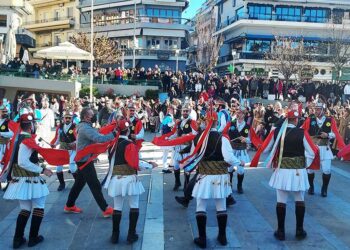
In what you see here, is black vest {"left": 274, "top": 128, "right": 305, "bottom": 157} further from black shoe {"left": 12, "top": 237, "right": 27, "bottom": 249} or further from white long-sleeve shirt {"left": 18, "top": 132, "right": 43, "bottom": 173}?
black shoe {"left": 12, "top": 237, "right": 27, "bottom": 249}

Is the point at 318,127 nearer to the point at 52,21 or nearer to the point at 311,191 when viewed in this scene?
the point at 311,191

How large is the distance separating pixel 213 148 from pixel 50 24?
61094mm

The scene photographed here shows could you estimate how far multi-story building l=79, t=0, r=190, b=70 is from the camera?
5522 centimetres

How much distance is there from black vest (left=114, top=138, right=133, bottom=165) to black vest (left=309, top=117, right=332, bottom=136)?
5.07 meters

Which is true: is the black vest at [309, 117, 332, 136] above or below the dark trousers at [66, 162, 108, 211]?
above

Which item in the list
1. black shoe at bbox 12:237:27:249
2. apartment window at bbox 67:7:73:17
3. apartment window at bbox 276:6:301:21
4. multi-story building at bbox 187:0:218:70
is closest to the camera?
black shoe at bbox 12:237:27:249

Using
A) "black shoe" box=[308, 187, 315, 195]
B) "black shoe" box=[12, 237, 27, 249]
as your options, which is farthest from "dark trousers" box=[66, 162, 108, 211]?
"black shoe" box=[308, 187, 315, 195]

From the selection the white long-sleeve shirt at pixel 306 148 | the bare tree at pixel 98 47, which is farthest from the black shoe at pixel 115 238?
the bare tree at pixel 98 47

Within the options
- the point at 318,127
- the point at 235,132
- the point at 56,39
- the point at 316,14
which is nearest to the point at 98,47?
the point at 56,39

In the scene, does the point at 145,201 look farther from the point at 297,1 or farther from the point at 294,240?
the point at 297,1

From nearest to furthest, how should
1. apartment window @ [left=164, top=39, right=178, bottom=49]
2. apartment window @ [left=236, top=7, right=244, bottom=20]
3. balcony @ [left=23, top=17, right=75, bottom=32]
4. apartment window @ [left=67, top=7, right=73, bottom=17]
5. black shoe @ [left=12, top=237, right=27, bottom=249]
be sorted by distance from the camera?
black shoe @ [left=12, top=237, right=27, bottom=249]
apartment window @ [left=236, top=7, right=244, bottom=20]
apartment window @ [left=164, top=39, right=178, bottom=49]
balcony @ [left=23, top=17, right=75, bottom=32]
apartment window @ [left=67, top=7, right=73, bottom=17]

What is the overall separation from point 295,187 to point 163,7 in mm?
50863

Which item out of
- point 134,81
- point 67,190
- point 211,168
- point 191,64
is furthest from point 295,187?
point 191,64

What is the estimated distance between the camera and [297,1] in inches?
2120
